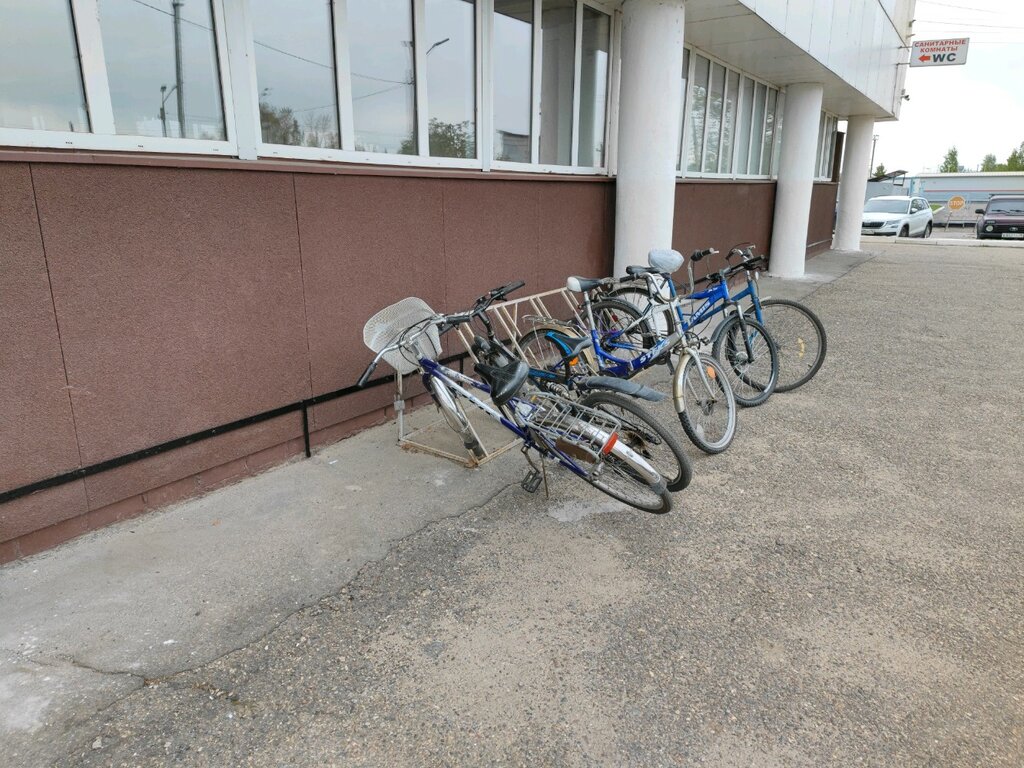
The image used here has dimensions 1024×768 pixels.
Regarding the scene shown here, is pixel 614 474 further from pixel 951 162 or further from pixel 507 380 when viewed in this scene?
pixel 951 162

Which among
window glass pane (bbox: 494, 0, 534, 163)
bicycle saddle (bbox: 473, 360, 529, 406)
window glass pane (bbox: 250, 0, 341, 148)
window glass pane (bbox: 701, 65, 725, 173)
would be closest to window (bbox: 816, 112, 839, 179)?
window glass pane (bbox: 701, 65, 725, 173)

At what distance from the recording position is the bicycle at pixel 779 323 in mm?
4562

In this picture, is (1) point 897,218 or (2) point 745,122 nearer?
(2) point 745,122

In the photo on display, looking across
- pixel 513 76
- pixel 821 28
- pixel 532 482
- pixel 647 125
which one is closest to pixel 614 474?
pixel 532 482

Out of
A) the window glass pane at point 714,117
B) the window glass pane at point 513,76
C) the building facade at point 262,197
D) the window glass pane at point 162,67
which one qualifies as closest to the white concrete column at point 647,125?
the building facade at point 262,197

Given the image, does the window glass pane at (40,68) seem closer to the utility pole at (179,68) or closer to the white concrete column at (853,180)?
the utility pole at (179,68)

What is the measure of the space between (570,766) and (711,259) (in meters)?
8.51

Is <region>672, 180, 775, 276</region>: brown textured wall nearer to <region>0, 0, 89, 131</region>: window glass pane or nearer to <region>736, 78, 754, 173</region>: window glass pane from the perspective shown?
<region>736, 78, 754, 173</region>: window glass pane

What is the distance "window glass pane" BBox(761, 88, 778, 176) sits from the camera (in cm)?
1148

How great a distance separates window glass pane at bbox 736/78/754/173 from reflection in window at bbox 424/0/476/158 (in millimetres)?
6666

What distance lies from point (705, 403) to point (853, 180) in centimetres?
1453

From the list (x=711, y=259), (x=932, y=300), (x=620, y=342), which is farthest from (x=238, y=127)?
(x=932, y=300)

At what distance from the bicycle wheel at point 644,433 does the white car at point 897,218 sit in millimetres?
21185

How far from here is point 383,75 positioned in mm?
4301
